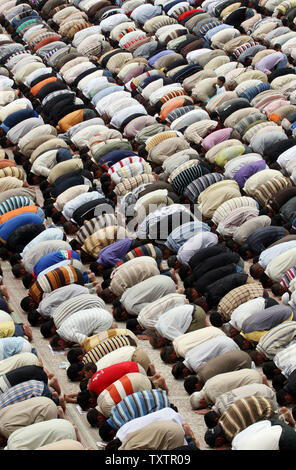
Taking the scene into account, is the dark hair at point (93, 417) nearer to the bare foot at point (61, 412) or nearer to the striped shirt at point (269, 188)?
the bare foot at point (61, 412)

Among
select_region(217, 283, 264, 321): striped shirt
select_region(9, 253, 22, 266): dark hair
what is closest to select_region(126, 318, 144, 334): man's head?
select_region(217, 283, 264, 321): striped shirt

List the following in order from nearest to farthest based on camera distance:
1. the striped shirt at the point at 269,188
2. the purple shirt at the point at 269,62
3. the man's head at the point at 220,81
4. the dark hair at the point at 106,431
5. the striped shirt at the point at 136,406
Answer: the striped shirt at the point at 136,406, the dark hair at the point at 106,431, the striped shirt at the point at 269,188, the man's head at the point at 220,81, the purple shirt at the point at 269,62

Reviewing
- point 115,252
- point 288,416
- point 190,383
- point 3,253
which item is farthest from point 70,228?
point 288,416

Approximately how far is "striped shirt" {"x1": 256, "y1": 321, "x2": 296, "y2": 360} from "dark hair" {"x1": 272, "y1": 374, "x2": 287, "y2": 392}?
0.41 metres

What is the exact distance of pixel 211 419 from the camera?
13.0 m

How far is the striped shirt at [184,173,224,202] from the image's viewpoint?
17.6 m

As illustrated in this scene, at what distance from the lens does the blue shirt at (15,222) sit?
16953 mm

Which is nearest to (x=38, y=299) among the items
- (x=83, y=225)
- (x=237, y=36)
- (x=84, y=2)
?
(x=83, y=225)

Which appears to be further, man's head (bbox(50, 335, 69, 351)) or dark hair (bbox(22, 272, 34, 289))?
dark hair (bbox(22, 272, 34, 289))

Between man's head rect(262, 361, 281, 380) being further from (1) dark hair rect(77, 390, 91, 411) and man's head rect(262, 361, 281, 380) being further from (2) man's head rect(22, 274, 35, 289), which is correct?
(2) man's head rect(22, 274, 35, 289)

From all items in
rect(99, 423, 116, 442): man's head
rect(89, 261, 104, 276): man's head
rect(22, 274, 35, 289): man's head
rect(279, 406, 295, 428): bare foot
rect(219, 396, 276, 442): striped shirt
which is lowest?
rect(279, 406, 295, 428): bare foot

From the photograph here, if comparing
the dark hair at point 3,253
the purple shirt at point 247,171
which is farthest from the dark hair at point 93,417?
the purple shirt at point 247,171

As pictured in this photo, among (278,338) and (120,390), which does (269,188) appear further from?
(120,390)

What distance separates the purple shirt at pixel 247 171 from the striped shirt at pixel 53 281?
3.41m
